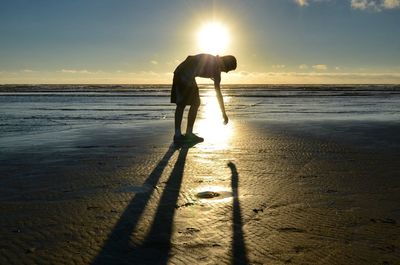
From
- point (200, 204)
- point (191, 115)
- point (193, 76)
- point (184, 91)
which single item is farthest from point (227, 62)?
point (200, 204)

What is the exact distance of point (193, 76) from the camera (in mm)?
7156

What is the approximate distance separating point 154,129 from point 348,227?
7.04 m

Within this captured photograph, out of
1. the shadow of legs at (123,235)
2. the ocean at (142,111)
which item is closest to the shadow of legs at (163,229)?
the shadow of legs at (123,235)

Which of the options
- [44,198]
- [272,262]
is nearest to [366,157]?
[272,262]

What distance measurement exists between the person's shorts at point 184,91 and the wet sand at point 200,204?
38.6 inches

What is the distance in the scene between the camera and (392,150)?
6387mm

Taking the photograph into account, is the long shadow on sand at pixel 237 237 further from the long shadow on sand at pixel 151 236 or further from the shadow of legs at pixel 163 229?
the shadow of legs at pixel 163 229

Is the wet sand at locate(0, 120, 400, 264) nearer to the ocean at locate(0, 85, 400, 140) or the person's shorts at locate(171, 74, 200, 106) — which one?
the person's shorts at locate(171, 74, 200, 106)

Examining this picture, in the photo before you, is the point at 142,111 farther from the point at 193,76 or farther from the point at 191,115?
the point at 193,76

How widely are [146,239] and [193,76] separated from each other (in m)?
4.70

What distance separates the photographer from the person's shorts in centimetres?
725

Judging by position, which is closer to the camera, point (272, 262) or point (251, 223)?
point (272, 262)

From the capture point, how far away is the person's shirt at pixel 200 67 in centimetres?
684

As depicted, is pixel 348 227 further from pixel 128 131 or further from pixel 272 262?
pixel 128 131
